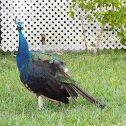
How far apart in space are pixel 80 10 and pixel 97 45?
1030 mm

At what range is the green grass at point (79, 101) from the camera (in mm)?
3953

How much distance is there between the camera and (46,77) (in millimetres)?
4332

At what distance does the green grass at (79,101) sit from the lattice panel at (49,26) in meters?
1.69

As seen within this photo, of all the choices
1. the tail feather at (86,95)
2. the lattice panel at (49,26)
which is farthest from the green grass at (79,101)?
the lattice panel at (49,26)

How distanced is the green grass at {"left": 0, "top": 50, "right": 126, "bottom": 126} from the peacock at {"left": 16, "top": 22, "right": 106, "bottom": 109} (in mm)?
186

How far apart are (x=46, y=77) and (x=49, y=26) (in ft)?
16.9

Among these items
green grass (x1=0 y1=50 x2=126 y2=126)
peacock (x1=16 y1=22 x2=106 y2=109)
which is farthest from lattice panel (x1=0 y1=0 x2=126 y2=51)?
peacock (x1=16 y1=22 x2=106 y2=109)

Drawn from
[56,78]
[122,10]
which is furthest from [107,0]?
[56,78]

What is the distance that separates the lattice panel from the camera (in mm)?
9258

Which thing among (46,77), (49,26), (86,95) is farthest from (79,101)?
(49,26)

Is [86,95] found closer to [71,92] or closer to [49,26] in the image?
[71,92]

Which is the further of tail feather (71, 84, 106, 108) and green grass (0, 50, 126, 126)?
tail feather (71, 84, 106, 108)

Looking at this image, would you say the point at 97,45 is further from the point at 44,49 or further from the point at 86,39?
the point at 44,49

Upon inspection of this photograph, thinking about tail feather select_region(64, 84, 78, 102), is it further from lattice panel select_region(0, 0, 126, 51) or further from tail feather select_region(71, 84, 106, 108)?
lattice panel select_region(0, 0, 126, 51)
